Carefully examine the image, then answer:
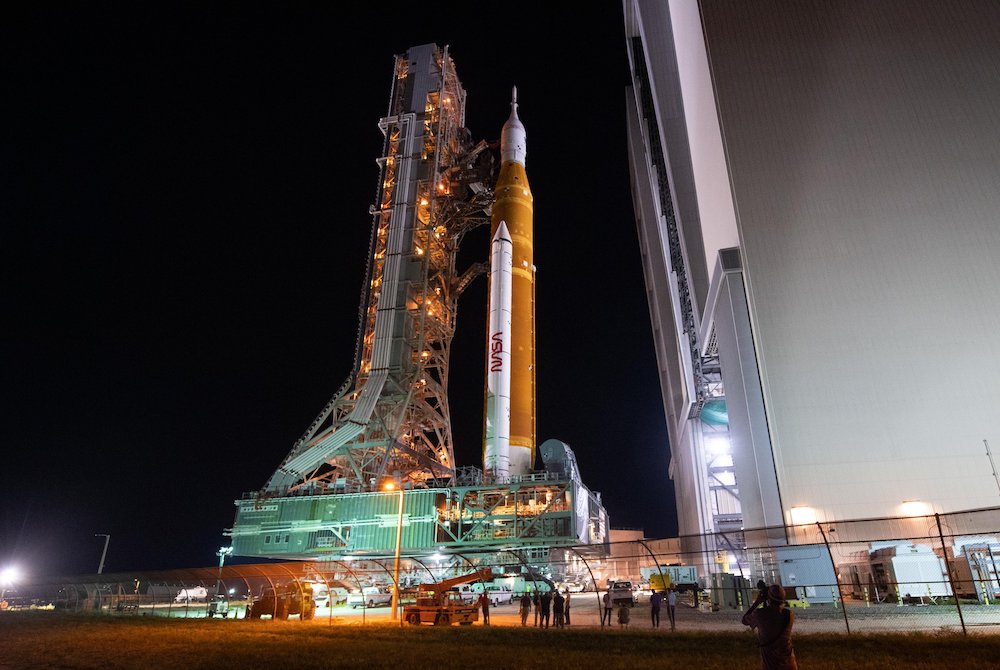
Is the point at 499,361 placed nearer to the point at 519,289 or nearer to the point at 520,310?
the point at 520,310

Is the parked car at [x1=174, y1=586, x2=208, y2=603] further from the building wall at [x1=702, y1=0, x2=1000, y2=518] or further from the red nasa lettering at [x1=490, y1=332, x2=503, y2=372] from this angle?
the building wall at [x1=702, y1=0, x2=1000, y2=518]

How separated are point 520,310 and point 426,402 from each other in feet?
35.8

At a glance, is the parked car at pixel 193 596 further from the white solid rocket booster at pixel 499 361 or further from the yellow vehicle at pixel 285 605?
the white solid rocket booster at pixel 499 361

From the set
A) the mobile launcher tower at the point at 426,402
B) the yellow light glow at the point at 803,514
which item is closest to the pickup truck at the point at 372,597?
the mobile launcher tower at the point at 426,402

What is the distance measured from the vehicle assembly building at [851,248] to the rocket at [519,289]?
12.3 metres

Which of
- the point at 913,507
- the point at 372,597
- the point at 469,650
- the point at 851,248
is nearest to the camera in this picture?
the point at 469,650

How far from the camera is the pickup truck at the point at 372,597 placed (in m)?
30.0

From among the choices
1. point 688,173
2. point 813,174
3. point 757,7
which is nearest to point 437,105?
point 688,173

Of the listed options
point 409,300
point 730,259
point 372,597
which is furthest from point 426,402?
point 730,259

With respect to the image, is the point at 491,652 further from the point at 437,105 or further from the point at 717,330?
the point at 437,105

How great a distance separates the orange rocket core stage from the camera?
39.7 meters

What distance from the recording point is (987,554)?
1936 centimetres

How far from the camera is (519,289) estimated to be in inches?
1727

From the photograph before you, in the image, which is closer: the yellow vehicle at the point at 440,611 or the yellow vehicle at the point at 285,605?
the yellow vehicle at the point at 440,611
